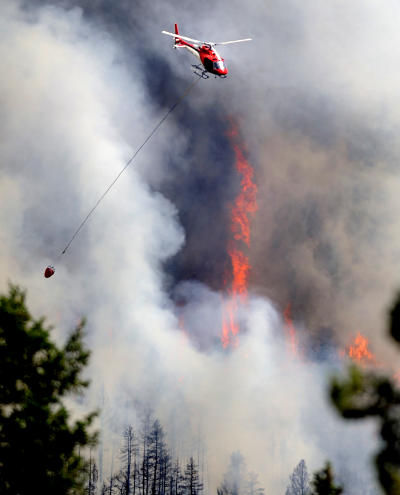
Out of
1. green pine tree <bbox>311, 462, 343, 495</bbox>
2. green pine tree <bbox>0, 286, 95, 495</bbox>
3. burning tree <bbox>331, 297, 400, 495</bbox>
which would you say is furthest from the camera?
green pine tree <bbox>311, 462, 343, 495</bbox>

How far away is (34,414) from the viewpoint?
962 inches

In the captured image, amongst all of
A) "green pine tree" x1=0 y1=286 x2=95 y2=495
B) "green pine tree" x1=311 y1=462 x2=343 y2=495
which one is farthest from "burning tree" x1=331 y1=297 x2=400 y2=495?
"green pine tree" x1=311 y1=462 x2=343 y2=495

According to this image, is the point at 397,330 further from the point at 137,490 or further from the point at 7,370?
the point at 137,490

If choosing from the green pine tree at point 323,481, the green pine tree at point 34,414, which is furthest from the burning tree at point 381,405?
the green pine tree at point 323,481

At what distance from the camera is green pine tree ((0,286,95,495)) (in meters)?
24.4

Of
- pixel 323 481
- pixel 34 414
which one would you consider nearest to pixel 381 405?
pixel 34 414

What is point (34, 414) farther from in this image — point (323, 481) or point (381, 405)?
point (323, 481)

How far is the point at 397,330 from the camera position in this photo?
6.39 metres

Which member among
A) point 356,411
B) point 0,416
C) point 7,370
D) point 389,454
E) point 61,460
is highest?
point 7,370

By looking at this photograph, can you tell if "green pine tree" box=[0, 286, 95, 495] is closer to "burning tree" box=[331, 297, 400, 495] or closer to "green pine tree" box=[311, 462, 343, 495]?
"burning tree" box=[331, 297, 400, 495]

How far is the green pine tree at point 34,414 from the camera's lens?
24.4 m

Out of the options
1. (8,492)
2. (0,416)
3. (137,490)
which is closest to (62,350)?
(0,416)

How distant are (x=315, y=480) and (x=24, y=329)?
35.8 m

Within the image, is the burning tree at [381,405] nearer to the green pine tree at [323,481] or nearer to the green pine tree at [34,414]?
the green pine tree at [34,414]
